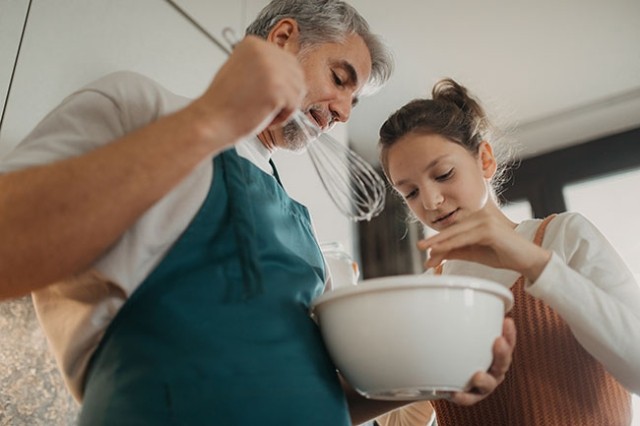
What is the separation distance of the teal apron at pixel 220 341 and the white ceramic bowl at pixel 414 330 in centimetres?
5

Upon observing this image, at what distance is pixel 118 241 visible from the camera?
0.49 metres

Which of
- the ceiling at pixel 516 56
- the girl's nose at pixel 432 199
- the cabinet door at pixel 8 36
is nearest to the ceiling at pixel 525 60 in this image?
the ceiling at pixel 516 56

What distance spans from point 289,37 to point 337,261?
63cm

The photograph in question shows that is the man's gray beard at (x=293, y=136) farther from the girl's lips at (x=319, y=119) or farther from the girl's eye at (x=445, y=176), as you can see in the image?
the girl's eye at (x=445, y=176)

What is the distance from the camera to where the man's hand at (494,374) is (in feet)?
1.82

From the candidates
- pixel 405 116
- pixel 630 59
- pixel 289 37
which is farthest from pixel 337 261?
pixel 630 59

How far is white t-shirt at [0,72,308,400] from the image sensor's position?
1.61ft

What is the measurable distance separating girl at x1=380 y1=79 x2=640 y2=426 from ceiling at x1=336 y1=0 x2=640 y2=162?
61cm

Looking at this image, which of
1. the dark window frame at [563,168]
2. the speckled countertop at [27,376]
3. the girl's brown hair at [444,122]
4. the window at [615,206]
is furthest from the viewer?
the dark window frame at [563,168]

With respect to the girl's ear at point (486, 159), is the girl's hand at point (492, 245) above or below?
below

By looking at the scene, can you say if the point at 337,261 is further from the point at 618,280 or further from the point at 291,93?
the point at 291,93

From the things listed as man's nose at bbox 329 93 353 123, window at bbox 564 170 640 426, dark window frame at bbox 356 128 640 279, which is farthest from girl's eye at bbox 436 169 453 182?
window at bbox 564 170 640 426

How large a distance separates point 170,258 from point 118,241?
50 mm

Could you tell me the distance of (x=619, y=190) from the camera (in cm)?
230
